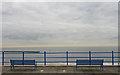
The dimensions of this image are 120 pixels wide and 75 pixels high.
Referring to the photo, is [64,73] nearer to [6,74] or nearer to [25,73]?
[25,73]

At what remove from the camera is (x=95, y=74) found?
7.28 m

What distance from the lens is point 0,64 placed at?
10.1 m

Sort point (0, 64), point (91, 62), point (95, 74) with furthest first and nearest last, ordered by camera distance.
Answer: point (0, 64), point (91, 62), point (95, 74)

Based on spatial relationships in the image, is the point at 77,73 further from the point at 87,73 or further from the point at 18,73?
the point at 18,73

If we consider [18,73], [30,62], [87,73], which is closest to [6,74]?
[18,73]

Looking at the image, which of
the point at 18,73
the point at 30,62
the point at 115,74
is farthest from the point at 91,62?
the point at 18,73

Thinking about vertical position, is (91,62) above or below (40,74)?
above

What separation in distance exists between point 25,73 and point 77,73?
2.75 m

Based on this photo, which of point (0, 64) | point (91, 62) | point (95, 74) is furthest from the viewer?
point (0, 64)

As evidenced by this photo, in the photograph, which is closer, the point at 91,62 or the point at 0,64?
the point at 91,62

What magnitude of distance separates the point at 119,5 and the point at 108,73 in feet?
13.2

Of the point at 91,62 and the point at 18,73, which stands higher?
the point at 91,62

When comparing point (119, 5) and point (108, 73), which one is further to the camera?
point (119, 5)

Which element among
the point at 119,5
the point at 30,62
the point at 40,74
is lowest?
the point at 40,74
